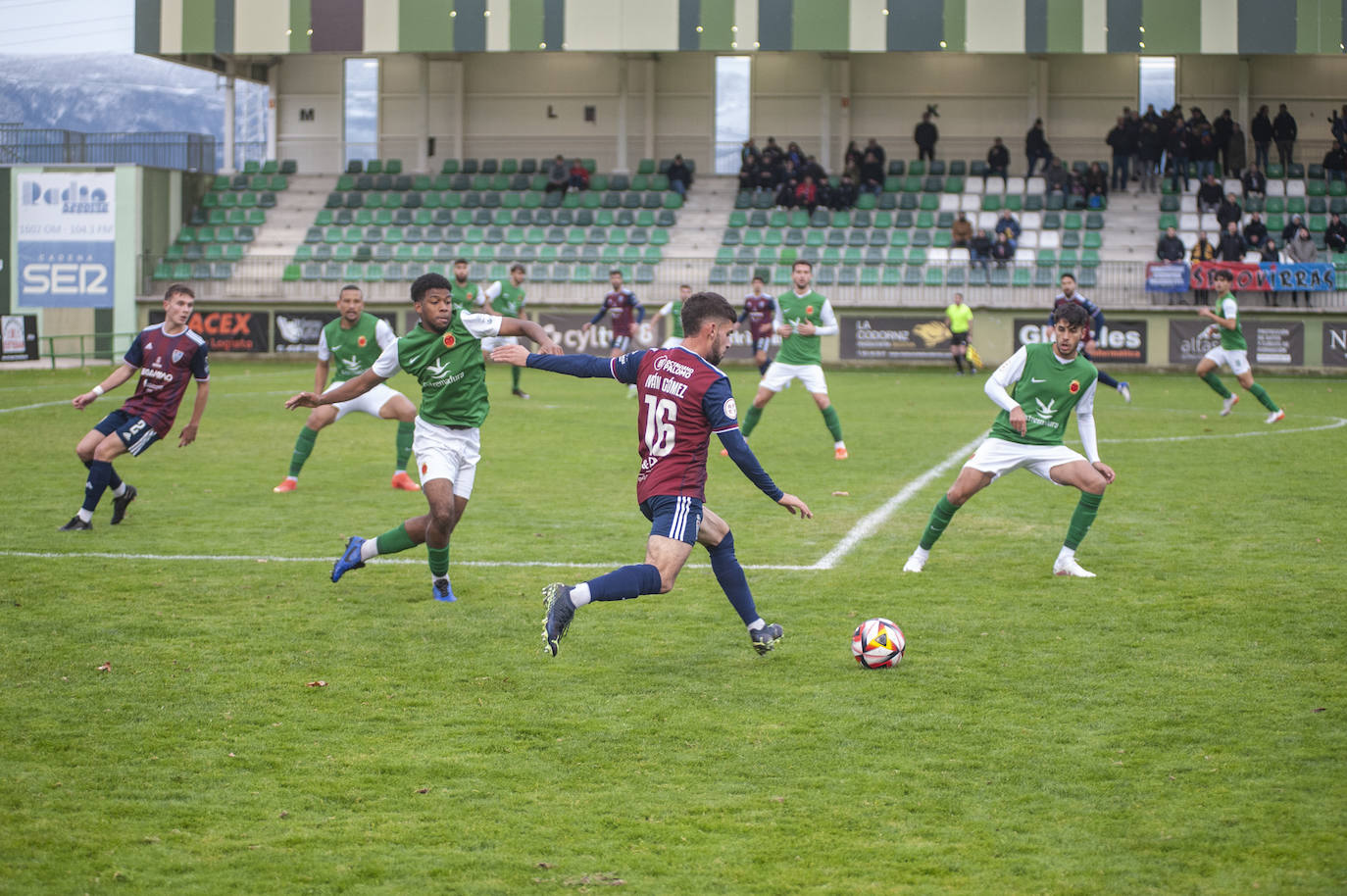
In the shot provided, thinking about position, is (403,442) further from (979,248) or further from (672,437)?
(979,248)

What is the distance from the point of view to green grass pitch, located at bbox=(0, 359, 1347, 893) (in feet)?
15.8

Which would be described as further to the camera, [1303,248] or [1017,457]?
[1303,248]

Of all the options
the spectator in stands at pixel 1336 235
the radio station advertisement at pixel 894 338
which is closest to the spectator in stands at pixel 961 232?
the radio station advertisement at pixel 894 338

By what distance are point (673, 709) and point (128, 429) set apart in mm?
6898

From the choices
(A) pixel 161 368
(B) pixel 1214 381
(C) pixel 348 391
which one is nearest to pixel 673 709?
(C) pixel 348 391

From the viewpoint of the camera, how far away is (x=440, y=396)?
28.8 ft

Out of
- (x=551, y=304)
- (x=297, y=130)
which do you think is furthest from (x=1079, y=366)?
(x=297, y=130)

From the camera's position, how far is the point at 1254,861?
4742mm

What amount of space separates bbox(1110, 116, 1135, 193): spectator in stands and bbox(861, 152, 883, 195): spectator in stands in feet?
18.9

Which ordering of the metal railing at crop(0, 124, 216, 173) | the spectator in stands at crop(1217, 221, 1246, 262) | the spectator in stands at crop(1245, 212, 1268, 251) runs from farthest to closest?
the metal railing at crop(0, 124, 216, 173) < the spectator in stands at crop(1245, 212, 1268, 251) < the spectator in stands at crop(1217, 221, 1246, 262)

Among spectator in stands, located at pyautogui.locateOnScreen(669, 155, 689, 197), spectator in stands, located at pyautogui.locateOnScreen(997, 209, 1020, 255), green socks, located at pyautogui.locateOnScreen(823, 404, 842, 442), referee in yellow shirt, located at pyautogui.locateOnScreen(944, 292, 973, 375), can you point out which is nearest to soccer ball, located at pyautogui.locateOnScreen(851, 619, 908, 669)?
green socks, located at pyautogui.locateOnScreen(823, 404, 842, 442)

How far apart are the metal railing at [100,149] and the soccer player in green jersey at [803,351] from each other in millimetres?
28555

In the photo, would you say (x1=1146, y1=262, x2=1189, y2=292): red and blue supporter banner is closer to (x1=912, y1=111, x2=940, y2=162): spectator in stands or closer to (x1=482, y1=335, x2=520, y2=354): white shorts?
(x1=912, y1=111, x2=940, y2=162): spectator in stands

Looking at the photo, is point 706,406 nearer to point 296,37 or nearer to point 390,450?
point 390,450
